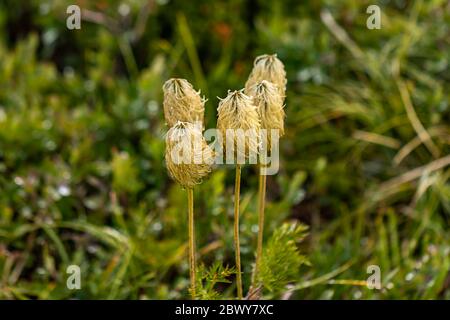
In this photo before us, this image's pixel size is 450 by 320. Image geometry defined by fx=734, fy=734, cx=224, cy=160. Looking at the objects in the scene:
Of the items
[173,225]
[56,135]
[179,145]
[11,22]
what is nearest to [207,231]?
[173,225]

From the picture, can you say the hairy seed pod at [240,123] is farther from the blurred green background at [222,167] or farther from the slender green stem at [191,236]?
the blurred green background at [222,167]

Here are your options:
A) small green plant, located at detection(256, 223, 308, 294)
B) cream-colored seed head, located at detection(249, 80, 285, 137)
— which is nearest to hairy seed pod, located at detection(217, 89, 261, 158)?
cream-colored seed head, located at detection(249, 80, 285, 137)

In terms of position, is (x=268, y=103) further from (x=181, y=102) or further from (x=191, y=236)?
(x=191, y=236)

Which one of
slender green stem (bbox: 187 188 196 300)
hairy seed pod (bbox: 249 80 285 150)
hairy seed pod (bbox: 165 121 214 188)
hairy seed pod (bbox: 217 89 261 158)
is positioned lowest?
slender green stem (bbox: 187 188 196 300)

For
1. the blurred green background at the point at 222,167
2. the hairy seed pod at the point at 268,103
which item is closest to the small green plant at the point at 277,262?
the blurred green background at the point at 222,167

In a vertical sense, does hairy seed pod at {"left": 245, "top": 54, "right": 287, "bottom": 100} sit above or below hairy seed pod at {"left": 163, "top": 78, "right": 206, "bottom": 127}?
above

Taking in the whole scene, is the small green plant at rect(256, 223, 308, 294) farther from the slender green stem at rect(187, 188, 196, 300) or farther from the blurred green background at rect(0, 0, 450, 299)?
the slender green stem at rect(187, 188, 196, 300)
